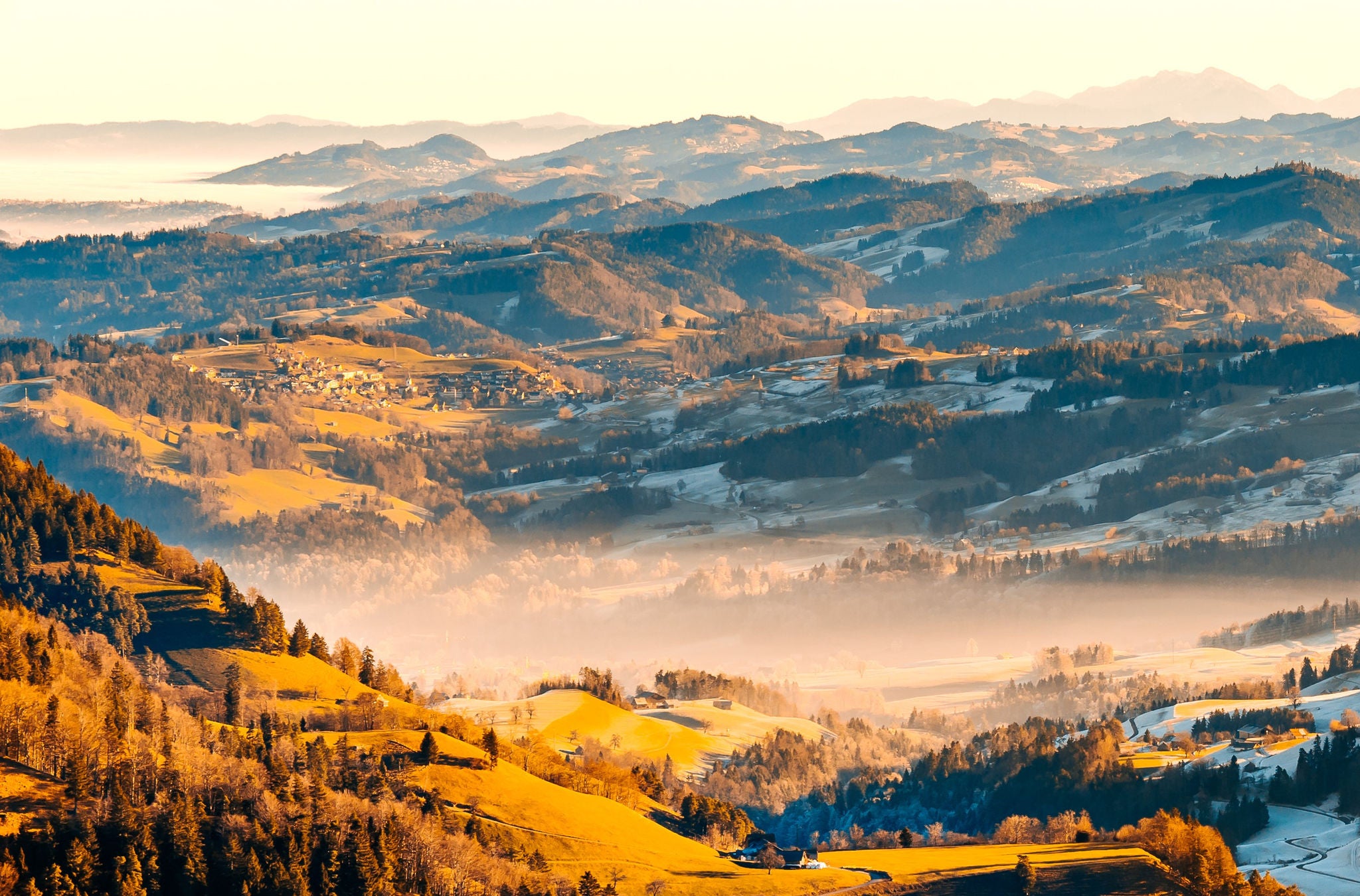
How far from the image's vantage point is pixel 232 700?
118625 mm

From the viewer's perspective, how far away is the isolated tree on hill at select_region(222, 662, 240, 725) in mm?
116250

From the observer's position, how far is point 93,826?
86.4m

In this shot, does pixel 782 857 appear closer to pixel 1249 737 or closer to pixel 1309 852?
pixel 1309 852

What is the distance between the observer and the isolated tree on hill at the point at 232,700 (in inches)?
4577

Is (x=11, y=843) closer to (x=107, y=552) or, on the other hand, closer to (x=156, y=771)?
(x=156, y=771)

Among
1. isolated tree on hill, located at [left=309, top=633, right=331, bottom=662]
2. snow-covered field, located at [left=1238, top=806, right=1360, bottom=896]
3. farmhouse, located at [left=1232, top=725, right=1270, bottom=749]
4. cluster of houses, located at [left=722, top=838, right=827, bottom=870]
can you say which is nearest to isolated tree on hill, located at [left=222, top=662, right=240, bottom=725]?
isolated tree on hill, located at [left=309, top=633, right=331, bottom=662]

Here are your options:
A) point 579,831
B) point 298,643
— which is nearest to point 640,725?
point 298,643

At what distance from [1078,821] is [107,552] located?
248 feet

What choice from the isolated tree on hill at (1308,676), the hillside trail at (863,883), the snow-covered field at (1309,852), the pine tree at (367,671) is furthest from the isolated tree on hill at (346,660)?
the isolated tree on hill at (1308,676)

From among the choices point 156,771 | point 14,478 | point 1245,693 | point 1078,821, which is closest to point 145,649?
point 14,478

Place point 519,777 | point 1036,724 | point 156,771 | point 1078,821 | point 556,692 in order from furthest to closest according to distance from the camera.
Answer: point 556,692
point 1036,724
point 1078,821
point 519,777
point 156,771

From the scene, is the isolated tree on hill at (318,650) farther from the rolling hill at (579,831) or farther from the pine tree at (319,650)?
the rolling hill at (579,831)

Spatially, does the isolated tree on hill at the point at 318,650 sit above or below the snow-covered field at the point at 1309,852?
above

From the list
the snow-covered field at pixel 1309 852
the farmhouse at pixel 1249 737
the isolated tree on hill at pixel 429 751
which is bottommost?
the farmhouse at pixel 1249 737
